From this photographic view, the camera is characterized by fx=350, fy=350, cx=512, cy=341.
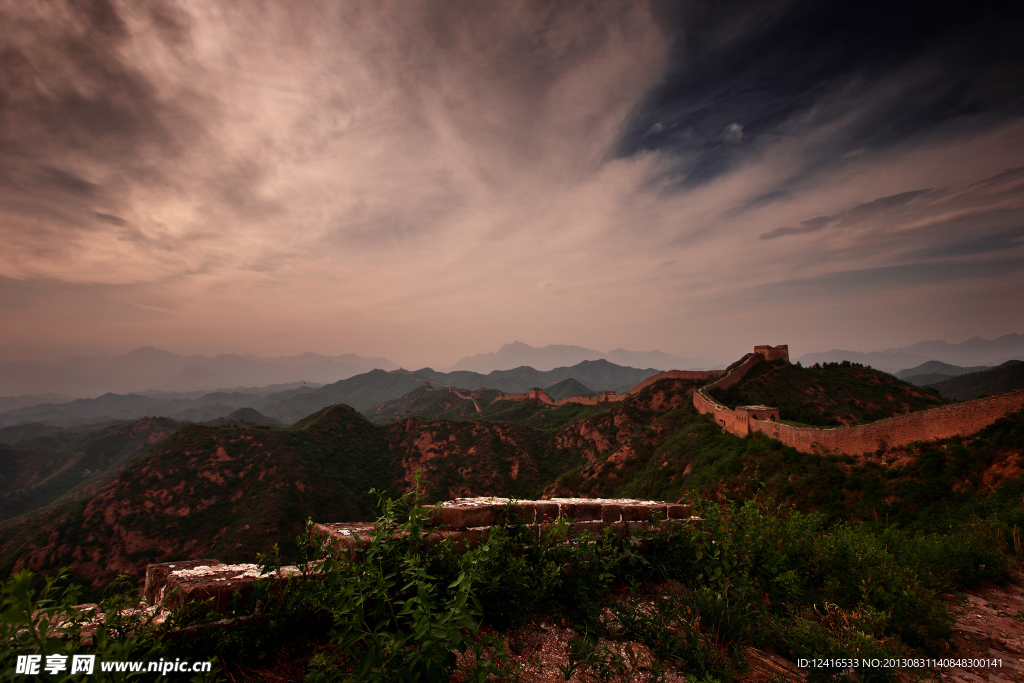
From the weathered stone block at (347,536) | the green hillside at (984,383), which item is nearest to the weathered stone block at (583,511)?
the weathered stone block at (347,536)

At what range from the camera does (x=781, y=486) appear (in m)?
16.9

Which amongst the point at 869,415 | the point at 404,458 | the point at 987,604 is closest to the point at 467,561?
the point at 987,604

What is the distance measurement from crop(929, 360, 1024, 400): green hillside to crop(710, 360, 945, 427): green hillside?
27.2 metres

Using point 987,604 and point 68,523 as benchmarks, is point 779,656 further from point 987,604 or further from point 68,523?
point 68,523

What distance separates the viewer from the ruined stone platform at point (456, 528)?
3.34 m

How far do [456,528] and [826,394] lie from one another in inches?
1618

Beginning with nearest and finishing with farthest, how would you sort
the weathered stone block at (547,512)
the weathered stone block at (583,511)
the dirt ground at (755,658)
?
the dirt ground at (755,658) < the weathered stone block at (547,512) < the weathered stone block at (583,511)

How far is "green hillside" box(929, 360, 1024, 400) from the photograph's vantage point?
56.7m

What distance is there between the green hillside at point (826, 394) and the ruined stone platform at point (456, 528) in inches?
1227

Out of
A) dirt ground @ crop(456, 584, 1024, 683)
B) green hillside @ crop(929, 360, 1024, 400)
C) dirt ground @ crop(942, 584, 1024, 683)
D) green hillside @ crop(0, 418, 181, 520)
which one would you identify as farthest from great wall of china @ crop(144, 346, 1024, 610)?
green hillside @ crop(0, 418, 181, 520)

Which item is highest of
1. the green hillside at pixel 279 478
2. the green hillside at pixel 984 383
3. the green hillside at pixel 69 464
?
the green hillside at pixel 984 383

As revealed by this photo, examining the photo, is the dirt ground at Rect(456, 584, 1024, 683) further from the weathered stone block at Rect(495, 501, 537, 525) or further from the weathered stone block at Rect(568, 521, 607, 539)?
the weathered stone block at Rect(568, 521, 607, 539)

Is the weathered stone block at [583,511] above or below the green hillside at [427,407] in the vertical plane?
above

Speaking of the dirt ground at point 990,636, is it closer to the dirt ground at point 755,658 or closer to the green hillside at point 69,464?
the dirt ground at point 755,658
